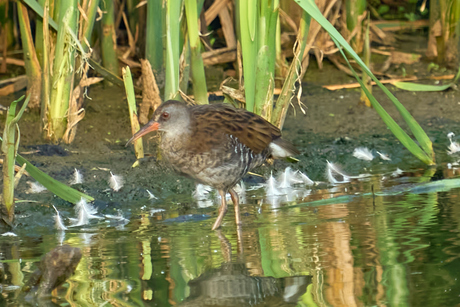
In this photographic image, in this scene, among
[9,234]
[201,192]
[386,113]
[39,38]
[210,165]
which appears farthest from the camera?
[39,38]

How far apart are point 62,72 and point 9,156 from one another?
67.1 inches

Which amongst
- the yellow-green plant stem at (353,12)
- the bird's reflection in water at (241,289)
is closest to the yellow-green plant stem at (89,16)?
the bird's reflection in water at (241,289)

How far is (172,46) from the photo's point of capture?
208 inches

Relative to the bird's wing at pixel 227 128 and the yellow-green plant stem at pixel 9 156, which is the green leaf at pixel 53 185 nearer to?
the yellow-green plant stem at pixel 9 156

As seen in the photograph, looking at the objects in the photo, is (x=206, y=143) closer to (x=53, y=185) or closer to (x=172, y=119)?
(x=172, y=119)

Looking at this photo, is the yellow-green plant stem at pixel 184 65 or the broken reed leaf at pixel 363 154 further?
the broken reed leaf at pixel 363 154

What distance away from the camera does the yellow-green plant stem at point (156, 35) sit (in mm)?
5773

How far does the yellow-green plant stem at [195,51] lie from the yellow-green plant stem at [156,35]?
32 centimetres

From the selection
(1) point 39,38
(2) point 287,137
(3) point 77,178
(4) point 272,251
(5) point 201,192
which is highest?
(1) point 39,38

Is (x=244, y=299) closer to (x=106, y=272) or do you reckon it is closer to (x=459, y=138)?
(x=106, y=272)

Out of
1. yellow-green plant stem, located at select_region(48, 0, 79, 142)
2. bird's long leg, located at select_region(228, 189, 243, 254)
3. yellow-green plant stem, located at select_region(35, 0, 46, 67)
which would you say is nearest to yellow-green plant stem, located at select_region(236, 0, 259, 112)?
bird's long leg, located at select_region(228, 189, 243, 254)

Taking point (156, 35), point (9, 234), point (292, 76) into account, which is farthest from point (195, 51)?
point (9, 234)

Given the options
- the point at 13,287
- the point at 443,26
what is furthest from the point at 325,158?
the point at 13,287

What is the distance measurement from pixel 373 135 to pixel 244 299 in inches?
154
